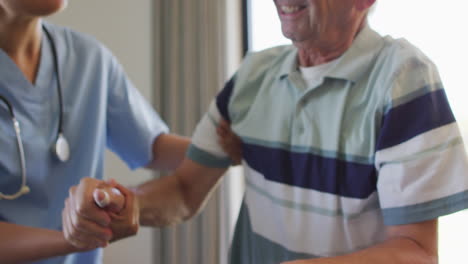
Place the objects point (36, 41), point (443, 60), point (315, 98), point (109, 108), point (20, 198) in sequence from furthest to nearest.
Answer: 1. point (443, 60)
2. point (109, 108)
3. point (36, 41)
4. point (20, 198)
5. point (315, 98)

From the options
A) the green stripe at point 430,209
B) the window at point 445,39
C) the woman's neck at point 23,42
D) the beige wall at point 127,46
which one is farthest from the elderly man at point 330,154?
the beige wall at point 127,46

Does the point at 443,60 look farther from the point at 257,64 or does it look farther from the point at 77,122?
the point at 77,122

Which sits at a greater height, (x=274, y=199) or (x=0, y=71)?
(x=0, y=71)

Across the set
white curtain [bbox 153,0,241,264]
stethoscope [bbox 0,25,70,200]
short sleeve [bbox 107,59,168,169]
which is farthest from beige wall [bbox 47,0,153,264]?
stethoscope [bbox 0,25,70,200]

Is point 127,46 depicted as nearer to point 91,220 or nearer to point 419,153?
point 91,220

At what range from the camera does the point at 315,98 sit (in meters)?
0.83

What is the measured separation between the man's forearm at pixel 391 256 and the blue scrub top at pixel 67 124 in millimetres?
623

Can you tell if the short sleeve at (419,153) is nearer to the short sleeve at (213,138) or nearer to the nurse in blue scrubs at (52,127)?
the short sleeve at (213,138)

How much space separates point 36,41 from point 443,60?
1311mm

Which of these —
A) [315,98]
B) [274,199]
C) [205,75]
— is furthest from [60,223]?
[205,75]

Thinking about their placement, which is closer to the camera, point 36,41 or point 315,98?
point 315,98

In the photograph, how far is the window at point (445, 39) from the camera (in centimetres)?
150

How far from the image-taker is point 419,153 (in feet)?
2.12

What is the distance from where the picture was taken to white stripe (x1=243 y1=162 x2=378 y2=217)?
2.45 ft
